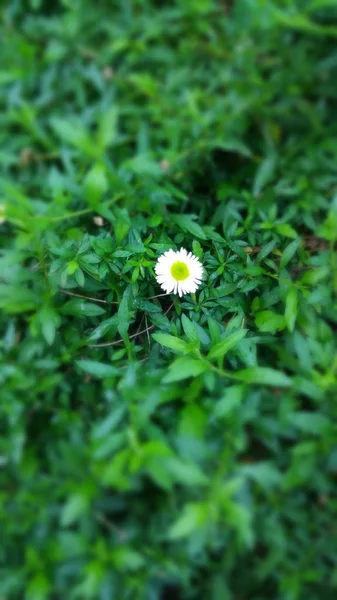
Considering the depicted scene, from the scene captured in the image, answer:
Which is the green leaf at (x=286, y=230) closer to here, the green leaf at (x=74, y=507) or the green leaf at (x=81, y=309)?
the green leaf at (x=81, y=309)

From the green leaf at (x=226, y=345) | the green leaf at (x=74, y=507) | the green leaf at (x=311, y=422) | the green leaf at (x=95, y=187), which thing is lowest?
the green leaf at (x=74, y=507)

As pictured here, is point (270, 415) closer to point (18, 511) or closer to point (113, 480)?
point (113, 480)

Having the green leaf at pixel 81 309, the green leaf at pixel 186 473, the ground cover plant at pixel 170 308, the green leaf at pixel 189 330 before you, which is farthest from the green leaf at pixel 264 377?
the green leaf at pixel 81 309

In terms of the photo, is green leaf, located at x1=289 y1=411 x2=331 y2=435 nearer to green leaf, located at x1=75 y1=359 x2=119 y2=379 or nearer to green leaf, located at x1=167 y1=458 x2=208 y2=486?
green leaf, located at x1=167 y1=458 x2=208 y2=486

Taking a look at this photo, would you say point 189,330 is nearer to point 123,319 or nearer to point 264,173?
point 123,319

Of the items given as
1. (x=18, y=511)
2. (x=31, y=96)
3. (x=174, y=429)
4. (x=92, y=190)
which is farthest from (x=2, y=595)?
(x=31, y=96)

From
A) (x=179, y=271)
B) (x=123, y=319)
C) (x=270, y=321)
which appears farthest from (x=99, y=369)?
(x=270, y=321)
